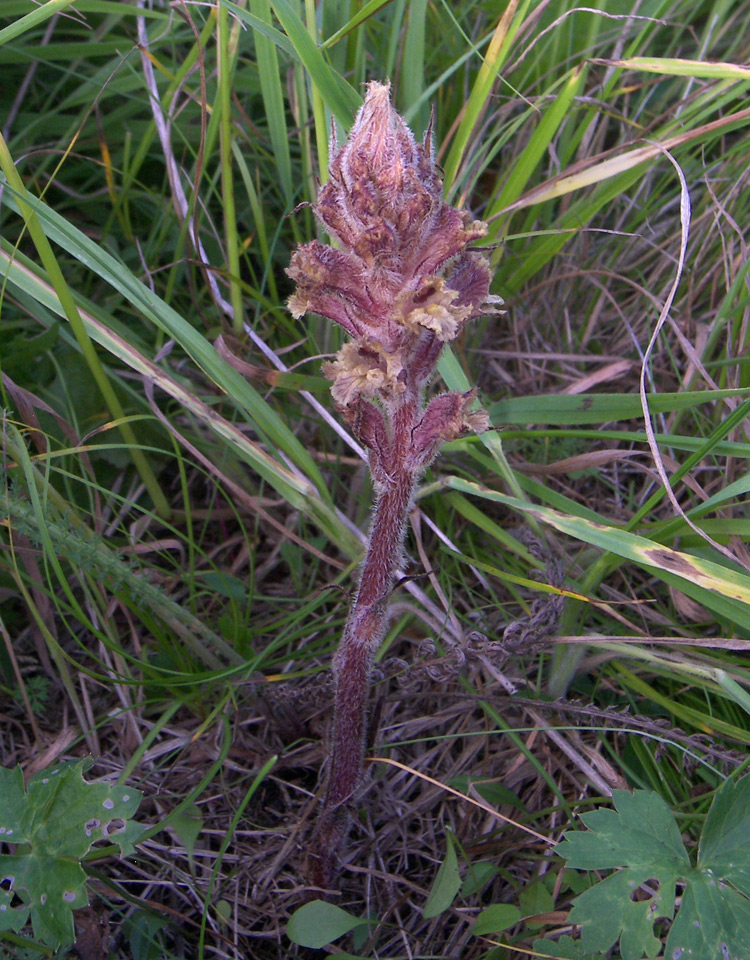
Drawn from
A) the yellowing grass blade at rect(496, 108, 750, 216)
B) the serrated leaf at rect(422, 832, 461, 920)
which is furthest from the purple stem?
the yellowing grass blade at rect(496, 108, 750, 216)

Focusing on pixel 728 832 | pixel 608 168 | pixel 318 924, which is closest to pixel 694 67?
pixel 608 168

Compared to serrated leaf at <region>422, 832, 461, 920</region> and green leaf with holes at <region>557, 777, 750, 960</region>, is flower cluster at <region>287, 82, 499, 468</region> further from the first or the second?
serrated leaf at <region>422, 832, 461, 920</region>

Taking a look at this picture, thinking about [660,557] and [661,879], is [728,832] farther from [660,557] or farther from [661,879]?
[660,557]

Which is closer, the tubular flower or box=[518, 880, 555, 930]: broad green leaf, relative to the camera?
the tubular flower

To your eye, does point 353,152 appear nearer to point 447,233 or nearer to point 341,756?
point 447,233

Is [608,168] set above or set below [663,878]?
above

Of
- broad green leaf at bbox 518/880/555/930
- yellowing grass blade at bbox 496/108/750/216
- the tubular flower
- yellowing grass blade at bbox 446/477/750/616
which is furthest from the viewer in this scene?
yellowing grass blade at bbox 496/108/750/216

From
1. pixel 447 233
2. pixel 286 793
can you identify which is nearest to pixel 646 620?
pixel 286 793
